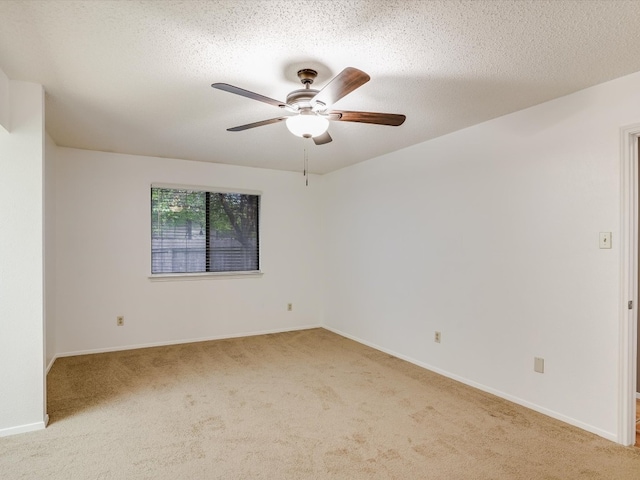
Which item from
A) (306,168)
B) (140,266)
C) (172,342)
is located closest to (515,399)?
(306,168)

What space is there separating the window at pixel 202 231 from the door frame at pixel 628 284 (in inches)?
159

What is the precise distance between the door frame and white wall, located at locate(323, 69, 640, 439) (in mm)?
37

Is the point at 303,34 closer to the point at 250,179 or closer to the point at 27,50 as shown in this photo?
the point at 27,50

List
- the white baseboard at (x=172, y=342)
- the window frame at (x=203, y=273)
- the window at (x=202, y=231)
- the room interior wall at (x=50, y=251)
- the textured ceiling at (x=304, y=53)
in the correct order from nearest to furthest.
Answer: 1. the textured ceiling at (x=304, y=53)
2. the room interior wall at (x=50, y=251)
3. the white baseboard at (x=172, y=342)
4. the window frame at (x=203, y=273)
5. the window at (x=202, y=231)

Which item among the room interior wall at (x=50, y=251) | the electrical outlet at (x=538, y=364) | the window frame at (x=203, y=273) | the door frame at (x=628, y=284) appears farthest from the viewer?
the window frame at (x=203, y=273)

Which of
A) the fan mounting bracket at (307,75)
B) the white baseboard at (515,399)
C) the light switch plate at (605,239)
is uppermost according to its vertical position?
the fan mounting bracket at (307,75)

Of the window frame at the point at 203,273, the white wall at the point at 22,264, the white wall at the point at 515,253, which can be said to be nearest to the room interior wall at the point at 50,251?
the window frame at the point at 203,273

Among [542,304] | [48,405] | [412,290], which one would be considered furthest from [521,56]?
[48,405]

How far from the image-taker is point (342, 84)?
1.84m

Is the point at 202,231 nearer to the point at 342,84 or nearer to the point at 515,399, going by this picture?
the point at 342,84

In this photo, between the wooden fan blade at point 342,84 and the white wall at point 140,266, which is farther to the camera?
the white wall at point 140,266

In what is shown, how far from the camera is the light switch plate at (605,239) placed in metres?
2.42

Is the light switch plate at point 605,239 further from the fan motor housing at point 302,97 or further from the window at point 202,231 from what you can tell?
the window at point 202,231

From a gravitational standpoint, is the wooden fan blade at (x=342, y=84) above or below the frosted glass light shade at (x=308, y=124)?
above
